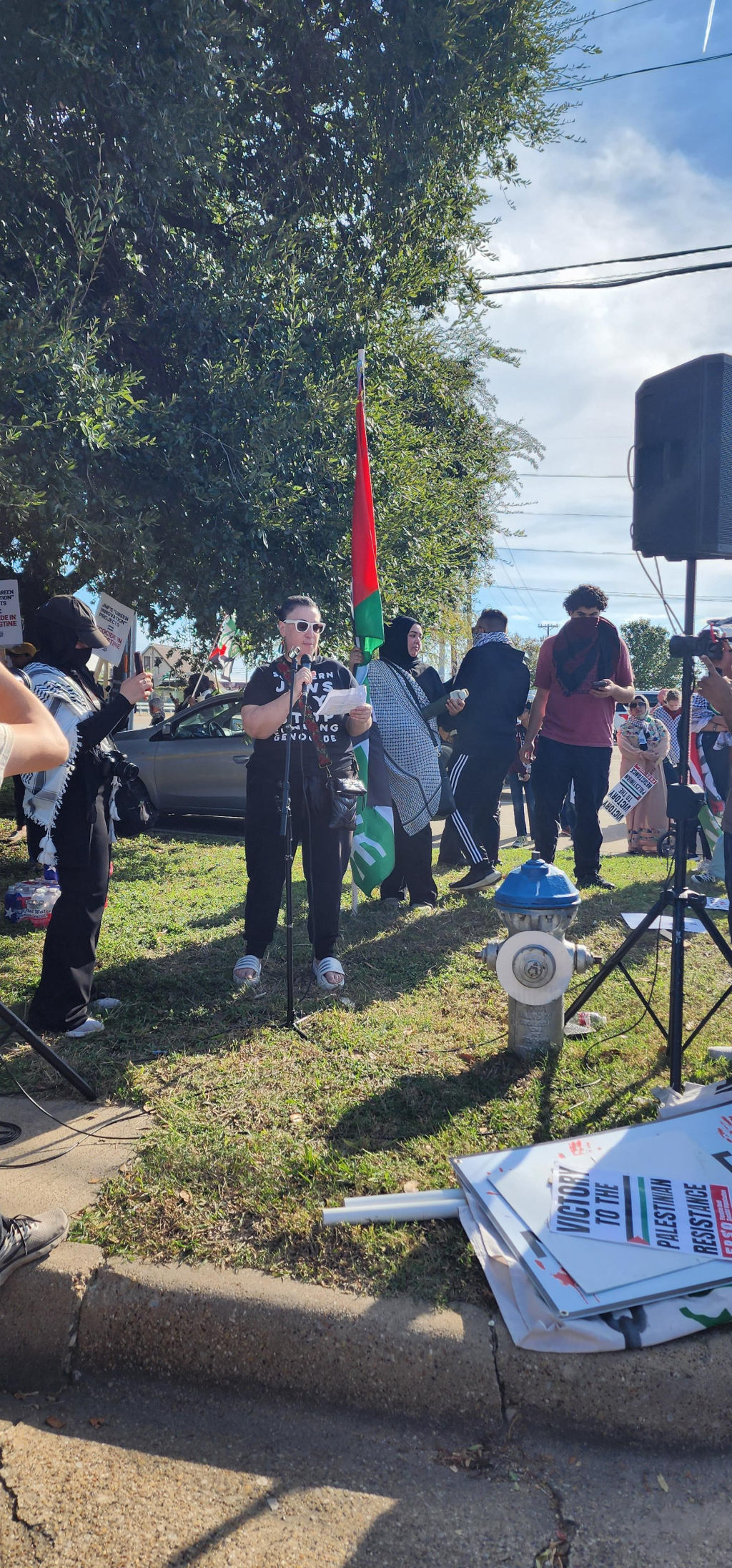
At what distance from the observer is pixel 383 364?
861cm

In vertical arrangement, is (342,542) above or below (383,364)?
below

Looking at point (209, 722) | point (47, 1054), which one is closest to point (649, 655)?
point (209, 722)

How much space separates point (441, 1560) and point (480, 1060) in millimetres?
2128

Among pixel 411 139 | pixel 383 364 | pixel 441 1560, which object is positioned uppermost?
pixel 411 139

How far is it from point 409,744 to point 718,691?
2.73 m

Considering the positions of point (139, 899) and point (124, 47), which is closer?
point (124, 47)

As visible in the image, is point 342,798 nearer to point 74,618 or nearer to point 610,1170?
point 74,618

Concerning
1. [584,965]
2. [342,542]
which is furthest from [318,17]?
[584,965]

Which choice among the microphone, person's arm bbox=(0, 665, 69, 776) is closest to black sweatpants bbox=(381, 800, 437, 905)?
the microphone

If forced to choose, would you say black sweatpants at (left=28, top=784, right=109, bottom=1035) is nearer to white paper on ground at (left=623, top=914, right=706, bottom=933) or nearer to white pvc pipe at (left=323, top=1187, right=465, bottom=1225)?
white pvc pipe at (left=323, top=1187, right=465, bottom=1225)

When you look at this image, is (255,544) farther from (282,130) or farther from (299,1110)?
(299,1110)

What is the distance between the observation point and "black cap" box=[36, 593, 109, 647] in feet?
13.9

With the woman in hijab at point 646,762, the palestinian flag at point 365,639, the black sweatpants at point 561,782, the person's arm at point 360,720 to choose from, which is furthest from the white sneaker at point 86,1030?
the woman in hijab at point 646,762

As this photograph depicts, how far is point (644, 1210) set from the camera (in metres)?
2.60
